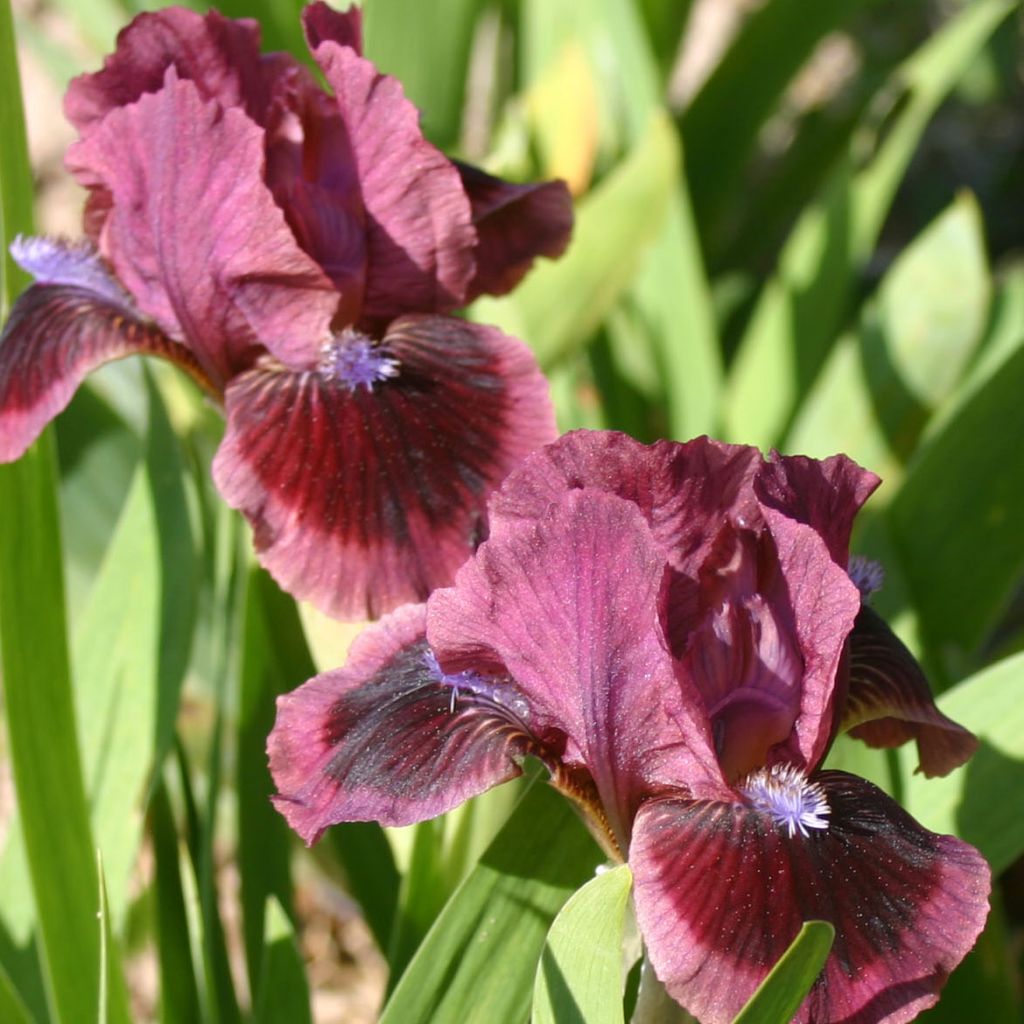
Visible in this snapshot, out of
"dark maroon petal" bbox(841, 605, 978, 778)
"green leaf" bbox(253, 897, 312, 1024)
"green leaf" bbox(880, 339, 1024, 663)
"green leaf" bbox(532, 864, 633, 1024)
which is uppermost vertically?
"dark maroon petal" bbox(841, 605, 978, 778)

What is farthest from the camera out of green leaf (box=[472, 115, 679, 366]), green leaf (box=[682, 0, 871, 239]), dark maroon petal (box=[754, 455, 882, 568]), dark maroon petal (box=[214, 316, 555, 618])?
green leaf (box=[682, 0, 871, 239])

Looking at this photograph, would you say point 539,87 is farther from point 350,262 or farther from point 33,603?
point 33,603

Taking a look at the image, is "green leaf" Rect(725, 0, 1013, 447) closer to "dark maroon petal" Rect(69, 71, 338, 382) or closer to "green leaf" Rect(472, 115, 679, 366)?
"green leaf" Rect(472, 115, 679, 366)

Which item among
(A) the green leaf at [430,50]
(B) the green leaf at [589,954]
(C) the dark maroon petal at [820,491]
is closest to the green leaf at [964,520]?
(C) the dark maroon petal at [820,491]

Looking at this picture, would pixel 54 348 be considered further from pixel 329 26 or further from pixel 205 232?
pixel 329 26

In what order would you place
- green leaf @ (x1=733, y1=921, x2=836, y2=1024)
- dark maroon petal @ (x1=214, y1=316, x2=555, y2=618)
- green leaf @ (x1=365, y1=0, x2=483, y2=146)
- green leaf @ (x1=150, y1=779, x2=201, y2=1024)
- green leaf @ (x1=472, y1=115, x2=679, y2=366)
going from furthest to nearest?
green leaf @ (x1=365, y1=0, x2=483, y2=146) → green leaf @ (x1=472, y1=115, x2=679, y2=366) → green leaf @ (x1=150, y1=779, x2=201, y2=1024) → dark maroon petal @ (x1=214, y1=316, x2=555, y2=618) → green leaf @ (x1=733, y1=921, x2=836, y2=1024)

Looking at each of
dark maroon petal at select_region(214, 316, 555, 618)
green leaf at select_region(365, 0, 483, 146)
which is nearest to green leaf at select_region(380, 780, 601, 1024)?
dark maroon petal at select_region(214, 316, 555, 618)

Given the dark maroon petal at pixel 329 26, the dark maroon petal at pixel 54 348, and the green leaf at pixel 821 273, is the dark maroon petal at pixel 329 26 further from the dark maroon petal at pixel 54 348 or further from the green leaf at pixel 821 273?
the green leaf at pixel 821 273
